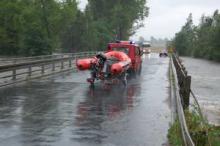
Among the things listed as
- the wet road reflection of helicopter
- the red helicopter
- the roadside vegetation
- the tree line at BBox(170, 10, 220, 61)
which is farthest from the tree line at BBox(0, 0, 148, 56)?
the roadside vegetation

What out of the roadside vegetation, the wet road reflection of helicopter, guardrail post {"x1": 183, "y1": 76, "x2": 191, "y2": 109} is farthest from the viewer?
guardrail post {"x1": 183, "y1": 76, "x2": 191, "y2": 109}

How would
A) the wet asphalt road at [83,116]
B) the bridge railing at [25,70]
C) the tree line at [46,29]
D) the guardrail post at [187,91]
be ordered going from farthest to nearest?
the tree line at [46,29] → the bridge railing at [25,70] → the guardrail post at [187,91] → the wet asphalt road at [83,116]

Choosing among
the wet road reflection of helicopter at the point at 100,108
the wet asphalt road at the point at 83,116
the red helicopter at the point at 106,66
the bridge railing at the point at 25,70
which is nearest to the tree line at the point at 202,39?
the bridge railing at the point at 25,70

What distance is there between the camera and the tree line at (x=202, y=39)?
9238 cm

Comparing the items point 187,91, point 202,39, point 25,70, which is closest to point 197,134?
point 187,91

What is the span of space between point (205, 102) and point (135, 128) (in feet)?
35.6

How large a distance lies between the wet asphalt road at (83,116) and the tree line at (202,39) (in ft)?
227

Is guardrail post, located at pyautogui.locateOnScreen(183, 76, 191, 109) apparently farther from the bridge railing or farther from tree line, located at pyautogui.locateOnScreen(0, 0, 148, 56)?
tree line, located at pyautogui.locateOnScreen(0, 0, 148, 56)

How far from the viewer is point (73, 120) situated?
14656 millimetres

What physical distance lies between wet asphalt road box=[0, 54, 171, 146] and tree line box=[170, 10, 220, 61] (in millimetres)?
69072

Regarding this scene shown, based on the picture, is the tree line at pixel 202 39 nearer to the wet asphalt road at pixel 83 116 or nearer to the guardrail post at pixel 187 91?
the wet asphalt road at pixel 83 116

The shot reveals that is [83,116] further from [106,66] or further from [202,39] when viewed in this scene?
[202,39]

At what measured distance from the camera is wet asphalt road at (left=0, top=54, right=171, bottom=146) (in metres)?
12.0

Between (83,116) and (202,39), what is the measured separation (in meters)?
96.3
